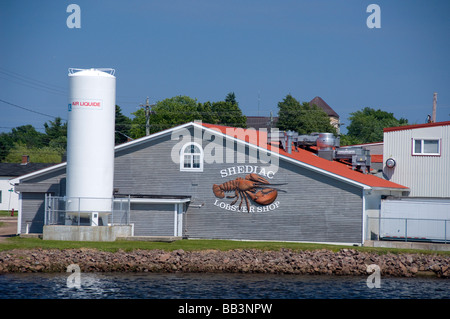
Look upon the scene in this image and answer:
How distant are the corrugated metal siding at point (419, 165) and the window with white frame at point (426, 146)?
0.27m

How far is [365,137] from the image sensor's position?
13575cm

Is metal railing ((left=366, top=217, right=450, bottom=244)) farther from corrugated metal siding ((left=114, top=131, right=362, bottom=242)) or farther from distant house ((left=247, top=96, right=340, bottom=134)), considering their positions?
distant house ((left=247, top=96, right=340, bottom=134))

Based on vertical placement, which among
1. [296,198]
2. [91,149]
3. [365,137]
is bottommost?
[296,198]

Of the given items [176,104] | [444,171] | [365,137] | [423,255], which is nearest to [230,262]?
[423,255]

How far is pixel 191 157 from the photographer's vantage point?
39.9m

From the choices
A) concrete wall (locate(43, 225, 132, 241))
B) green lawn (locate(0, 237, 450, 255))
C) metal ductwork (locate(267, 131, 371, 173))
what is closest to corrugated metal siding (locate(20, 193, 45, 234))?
green lawn (locate(0, 237, 450, 255))

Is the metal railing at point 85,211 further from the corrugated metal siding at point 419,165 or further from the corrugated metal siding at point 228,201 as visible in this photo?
the corrugated metal siding at point 419,165

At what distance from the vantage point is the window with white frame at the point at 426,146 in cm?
4572

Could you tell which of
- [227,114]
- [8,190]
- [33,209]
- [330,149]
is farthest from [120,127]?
[33,209]

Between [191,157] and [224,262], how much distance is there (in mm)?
8794

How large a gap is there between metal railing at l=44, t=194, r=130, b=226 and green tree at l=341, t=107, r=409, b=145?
93992mm

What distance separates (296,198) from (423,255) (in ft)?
25.7

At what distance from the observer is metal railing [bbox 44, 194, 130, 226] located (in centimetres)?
3750
